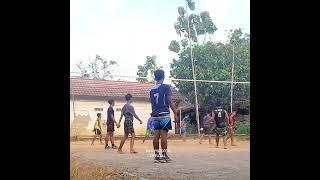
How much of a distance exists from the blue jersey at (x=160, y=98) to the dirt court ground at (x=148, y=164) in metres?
0.33

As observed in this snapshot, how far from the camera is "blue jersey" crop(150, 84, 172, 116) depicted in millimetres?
4262

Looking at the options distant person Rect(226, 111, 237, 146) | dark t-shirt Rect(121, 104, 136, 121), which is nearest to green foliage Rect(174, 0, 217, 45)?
dark t-shirt Rect(121, 104, 136, 121)

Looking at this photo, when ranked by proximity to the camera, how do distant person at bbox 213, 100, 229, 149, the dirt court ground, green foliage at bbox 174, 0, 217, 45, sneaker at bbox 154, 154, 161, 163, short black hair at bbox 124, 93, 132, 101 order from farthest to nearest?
distant person at bbox 213, 100, 229, 149, green foliage at bbox 174, 0, 217, 45, short black hair at bbox 124, 93, 132, 101, sneaker at bbox 154, 154, 161, 163, the dirt court ground

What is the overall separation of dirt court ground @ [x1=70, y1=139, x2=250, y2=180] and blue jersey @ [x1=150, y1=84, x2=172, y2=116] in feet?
1.08

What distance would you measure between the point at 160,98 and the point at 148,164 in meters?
0.68

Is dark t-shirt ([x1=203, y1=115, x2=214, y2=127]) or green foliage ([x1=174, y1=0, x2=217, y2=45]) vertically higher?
green foliage ([x1=174, y1=0, x2=217, y2=45])

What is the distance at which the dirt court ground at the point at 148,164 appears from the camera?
395 cm

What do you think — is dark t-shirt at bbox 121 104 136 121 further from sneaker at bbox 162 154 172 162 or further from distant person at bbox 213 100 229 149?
distant person at bbox 213 100 229 149

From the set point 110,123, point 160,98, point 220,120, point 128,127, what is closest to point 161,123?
point 160,98

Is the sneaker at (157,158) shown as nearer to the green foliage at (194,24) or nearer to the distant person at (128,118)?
the distant person at (128,118)

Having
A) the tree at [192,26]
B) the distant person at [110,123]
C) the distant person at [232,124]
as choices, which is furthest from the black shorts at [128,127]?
the distant person at [232,124]
